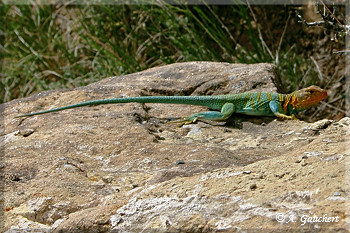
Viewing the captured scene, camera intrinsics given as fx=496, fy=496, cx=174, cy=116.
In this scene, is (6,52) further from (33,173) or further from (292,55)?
(33,173)

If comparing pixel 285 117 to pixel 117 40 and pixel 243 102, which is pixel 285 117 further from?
pixel 117 40

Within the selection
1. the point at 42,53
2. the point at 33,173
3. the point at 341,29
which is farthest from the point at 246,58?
the point at 33,173

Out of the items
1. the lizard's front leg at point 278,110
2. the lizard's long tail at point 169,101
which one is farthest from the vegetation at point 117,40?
the lizard's front leg at point 278,110

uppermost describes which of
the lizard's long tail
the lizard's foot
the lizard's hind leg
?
the lizard's long tail

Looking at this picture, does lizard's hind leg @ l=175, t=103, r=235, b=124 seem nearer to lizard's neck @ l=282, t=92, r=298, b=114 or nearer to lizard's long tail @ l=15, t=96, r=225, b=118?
lizard's long tail @ l=15, t=96, r=225, b=118

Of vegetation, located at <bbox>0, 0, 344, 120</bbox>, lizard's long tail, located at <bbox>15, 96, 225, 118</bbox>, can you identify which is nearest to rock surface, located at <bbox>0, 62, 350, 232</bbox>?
lizard's long tail, located at <bbox>15, 96, 225, 118</bbox>

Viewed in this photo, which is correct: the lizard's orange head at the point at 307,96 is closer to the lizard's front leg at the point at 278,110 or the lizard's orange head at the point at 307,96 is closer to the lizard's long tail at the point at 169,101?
the lizard's front leg at the point at 278,110
